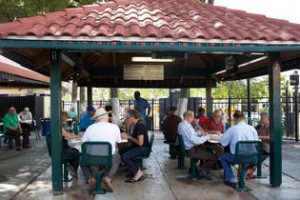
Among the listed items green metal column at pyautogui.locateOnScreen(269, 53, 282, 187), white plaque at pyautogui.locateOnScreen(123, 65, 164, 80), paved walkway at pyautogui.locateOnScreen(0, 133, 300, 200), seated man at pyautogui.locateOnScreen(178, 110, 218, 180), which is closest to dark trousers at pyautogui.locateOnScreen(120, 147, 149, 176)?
paved walkway at pyautogui.locateOnScreen(0, 133, 300, 200)

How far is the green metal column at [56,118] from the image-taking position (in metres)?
6.64

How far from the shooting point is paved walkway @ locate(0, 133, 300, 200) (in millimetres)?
6457

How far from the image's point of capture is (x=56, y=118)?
262 inches

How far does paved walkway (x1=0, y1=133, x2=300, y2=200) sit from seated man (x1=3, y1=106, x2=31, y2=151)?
4190 millimetres

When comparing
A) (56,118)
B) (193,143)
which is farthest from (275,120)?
(56,118)

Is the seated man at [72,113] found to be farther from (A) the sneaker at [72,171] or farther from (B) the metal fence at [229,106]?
(A) the sneaker at [72,171]

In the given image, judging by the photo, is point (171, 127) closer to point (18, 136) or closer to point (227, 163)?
point (227, 163)

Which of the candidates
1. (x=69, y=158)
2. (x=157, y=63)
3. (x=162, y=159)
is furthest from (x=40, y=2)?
(x=69, y=158)

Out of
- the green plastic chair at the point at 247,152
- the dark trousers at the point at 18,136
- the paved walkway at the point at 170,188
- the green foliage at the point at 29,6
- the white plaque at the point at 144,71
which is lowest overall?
the paved walkway at the point at 170,188

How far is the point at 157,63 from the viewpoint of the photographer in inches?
440

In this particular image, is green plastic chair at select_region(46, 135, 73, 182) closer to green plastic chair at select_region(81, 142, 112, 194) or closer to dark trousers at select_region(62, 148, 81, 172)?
dark trousers at select_region(62, 148, 81, 172)

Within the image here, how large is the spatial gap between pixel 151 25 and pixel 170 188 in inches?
115

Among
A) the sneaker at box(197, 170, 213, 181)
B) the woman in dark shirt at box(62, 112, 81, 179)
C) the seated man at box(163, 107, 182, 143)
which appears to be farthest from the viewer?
the seated man at box(163, 107, 182, 143)

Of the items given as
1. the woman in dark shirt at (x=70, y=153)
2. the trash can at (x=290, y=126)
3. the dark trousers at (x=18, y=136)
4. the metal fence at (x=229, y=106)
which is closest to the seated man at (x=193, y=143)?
the woman in dark shirt at (x=70, y=153)
